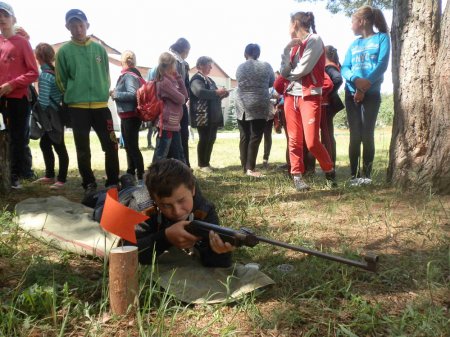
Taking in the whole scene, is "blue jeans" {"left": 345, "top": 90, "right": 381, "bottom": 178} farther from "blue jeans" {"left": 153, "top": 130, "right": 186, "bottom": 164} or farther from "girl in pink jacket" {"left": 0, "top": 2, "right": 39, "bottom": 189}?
"girl in pink jacket" {"left": 0, "top": 2, "right": 39, "bottom": 189}

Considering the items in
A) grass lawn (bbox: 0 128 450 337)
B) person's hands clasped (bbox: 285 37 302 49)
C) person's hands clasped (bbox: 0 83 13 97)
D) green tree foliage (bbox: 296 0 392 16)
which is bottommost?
grass lawn (bbox: 0 128 450 337)

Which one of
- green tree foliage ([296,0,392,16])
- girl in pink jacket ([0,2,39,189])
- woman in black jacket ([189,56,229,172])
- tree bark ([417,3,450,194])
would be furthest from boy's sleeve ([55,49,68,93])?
green tree foliage ([296,0,392,16])

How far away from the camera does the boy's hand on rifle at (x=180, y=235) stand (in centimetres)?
190

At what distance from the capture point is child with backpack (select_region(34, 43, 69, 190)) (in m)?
4.43

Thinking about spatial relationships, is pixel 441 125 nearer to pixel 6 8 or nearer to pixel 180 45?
pixel 180 45

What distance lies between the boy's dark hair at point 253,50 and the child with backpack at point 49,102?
2.54 m

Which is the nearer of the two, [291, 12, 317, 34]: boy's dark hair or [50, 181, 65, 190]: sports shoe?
[291, 12, 317, 34]: boy's dark hair

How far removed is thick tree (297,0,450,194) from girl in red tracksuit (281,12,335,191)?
0.72m

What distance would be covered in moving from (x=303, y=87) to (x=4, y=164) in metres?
2.95

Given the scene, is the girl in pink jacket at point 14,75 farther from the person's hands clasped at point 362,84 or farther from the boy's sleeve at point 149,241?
the person's hands clasped at point 362,84

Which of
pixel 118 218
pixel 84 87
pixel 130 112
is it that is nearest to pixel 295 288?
pixel 118 218

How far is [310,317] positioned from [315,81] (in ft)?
9.24

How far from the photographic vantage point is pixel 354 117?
4.36m

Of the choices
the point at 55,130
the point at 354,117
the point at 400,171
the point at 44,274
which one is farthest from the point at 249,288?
the point at 55,130
